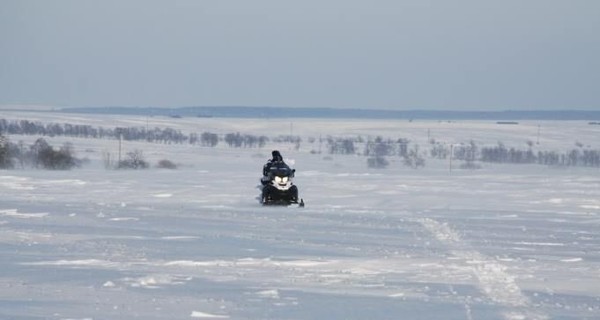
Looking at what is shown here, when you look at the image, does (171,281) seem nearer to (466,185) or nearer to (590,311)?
(590,311)

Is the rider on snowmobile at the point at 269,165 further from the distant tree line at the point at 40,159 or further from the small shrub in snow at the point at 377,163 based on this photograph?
the small shrub in snow at the point at 377,163

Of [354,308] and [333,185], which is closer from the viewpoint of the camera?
[354,308]

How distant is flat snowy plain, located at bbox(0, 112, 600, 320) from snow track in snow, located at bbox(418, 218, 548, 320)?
0.8 inches

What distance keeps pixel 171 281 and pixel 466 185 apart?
20.3 metres

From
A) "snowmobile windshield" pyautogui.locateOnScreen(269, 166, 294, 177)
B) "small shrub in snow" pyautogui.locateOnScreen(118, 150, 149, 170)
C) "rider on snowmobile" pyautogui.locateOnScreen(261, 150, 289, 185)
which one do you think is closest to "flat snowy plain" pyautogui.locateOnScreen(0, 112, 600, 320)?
"rider on snowmobile" pyautogui.locateOnScreen(261, 150, 289, 185)

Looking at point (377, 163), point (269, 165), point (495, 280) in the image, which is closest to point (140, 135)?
point (377, 163)

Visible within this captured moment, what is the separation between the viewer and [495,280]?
1038 centimetres

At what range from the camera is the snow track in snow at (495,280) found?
8.48m

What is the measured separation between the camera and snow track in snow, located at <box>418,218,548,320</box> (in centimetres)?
848

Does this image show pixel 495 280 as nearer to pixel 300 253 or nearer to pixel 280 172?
pixel 300 253

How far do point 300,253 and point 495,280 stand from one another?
10.1ft

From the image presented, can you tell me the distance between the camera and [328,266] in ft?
37.3

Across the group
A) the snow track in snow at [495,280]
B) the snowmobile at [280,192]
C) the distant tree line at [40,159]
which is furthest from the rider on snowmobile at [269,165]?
the distant tree line at [40,159]

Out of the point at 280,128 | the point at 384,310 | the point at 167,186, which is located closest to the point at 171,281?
the point at 384,310
